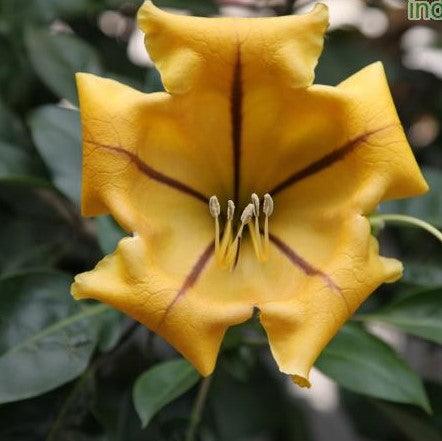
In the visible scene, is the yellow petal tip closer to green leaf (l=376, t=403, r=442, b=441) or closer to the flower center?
the flower center

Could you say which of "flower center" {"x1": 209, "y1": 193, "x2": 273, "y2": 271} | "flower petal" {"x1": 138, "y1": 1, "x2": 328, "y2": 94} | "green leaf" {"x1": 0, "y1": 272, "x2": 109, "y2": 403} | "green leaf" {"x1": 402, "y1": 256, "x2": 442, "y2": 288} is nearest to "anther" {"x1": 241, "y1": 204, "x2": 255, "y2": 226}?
"flower center" {"x1": 209, "y1": 193, "x2": 273, "y2": 271}

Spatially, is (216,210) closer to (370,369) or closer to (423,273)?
(370,369)

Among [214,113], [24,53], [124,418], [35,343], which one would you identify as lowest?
[124,418]

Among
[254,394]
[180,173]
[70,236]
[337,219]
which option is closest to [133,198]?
[180,173]

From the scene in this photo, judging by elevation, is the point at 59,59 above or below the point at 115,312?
above

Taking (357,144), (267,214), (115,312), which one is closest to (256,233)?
(267,214)

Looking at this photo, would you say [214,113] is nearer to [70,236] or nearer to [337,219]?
[337,219]

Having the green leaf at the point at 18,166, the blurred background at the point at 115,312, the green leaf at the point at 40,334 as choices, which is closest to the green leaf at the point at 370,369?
the blurred background at the point at 115,312
